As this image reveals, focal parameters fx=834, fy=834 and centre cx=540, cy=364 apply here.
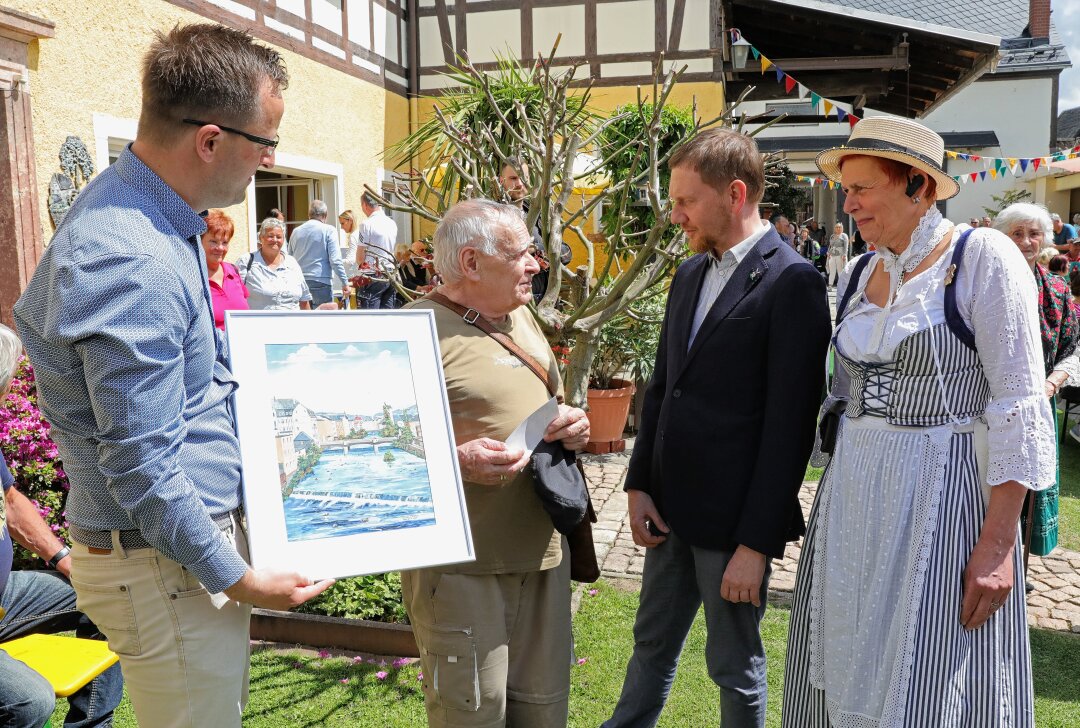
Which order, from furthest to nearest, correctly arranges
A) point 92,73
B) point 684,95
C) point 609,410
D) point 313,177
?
point 684,95 < point 313,177 < point 92,73 < point 609,410

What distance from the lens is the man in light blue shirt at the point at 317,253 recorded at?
30.7 ft

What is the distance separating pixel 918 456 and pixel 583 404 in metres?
3.47

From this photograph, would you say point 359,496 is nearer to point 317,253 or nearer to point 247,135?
point 247,135

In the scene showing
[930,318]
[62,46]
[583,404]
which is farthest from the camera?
[62,46]

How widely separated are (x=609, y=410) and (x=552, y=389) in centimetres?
455

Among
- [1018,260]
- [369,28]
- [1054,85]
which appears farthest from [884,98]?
[1018,260]

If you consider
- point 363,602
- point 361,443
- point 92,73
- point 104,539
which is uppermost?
point 92,73

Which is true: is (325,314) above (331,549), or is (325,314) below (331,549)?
above

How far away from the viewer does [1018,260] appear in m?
1.94

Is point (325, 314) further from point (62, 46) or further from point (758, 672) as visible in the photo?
point (62, 46)

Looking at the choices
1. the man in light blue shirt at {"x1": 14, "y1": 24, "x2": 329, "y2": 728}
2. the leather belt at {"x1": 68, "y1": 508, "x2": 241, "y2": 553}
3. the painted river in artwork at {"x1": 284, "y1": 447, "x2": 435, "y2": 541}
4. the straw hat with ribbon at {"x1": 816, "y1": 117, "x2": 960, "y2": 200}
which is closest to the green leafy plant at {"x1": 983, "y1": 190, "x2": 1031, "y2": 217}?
the straw hat with ribbon at {"x1": 816, "y1": 117, "x2": 960, "y2": 200}

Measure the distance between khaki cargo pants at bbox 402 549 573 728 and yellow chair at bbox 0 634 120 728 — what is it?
0.97m

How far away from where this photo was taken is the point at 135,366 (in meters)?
1.38

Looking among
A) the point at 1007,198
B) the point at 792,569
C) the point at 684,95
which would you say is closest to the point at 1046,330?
the point at 792,569
